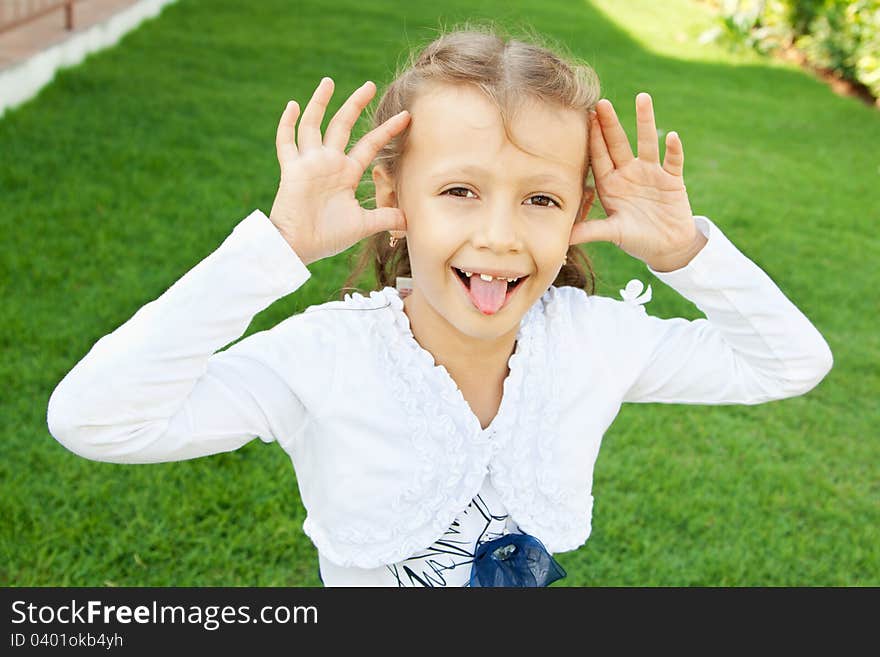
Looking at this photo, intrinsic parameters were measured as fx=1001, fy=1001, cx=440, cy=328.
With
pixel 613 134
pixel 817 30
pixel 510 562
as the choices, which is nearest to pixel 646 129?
pixel 613 134

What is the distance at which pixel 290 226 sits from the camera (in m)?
1.42

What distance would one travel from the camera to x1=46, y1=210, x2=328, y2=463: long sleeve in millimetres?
1336

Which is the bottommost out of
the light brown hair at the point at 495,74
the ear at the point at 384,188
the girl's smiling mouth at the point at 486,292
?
the girl's smiling mouth at the point at 486,292

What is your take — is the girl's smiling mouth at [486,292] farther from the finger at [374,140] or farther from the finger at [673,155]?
the finger at [673,155]

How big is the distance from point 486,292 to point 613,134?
0.34m

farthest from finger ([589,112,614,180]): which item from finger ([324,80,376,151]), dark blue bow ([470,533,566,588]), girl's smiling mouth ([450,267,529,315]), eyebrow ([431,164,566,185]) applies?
dark blue bow ([470,533,566,588])

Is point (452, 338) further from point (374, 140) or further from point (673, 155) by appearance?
point (673, 155)

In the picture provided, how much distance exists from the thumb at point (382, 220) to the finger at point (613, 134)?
0.35 metres

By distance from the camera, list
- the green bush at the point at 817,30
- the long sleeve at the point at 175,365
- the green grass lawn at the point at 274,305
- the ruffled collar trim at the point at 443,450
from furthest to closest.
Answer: the green bush at the point at 817,30 < the green grass lawn at the point at 274,305 < the ruffled collar trim at the point at 443,450 < the long sleeve at the point at 175,365

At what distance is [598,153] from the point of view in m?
1.61

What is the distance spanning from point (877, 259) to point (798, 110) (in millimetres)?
3280

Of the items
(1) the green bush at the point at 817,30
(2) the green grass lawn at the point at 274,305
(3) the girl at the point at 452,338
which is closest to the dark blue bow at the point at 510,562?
(3) the girl at the point at 452,338

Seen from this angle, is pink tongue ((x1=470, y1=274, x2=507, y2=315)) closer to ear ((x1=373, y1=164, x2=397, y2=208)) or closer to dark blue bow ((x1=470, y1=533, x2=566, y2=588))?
ear ((x1=373, y1=164, x2=397, y2=208))

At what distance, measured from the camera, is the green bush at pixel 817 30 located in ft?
26.4
